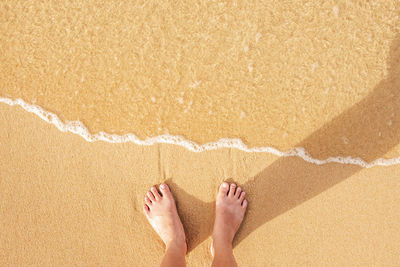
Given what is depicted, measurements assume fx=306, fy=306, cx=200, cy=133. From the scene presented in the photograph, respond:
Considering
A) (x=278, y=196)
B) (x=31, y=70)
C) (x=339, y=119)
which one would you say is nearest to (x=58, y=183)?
(x=31, y=70)

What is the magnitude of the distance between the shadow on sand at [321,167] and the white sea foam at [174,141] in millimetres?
39

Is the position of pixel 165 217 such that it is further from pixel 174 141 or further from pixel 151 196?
pixel 174 141

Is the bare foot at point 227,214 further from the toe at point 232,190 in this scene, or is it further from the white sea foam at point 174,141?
the white sea foam at point 174,141

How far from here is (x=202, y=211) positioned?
202 cm

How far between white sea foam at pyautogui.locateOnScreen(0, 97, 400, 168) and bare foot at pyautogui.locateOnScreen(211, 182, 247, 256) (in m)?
0.27

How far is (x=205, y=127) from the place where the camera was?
2023mm

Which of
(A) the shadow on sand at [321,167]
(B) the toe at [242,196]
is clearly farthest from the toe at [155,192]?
(B) the toe at [242,196]

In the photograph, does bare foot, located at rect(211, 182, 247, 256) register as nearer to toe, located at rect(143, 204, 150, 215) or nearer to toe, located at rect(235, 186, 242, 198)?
toe, located at rect(235, 186, 242, 198)

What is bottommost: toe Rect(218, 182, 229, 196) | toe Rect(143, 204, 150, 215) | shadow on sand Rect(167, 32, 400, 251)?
shadow on sand Rect(167, 32, 400, 251)

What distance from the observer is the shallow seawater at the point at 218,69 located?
201 cm

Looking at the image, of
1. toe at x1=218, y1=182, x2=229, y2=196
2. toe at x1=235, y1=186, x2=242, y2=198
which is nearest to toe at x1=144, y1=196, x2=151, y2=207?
toe at x1=218, y1=182, x2=229, y2=196

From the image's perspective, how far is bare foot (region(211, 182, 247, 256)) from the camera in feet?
6.37

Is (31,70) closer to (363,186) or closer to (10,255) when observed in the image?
(10,255)

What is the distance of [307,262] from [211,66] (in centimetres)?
144
